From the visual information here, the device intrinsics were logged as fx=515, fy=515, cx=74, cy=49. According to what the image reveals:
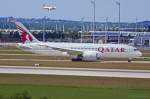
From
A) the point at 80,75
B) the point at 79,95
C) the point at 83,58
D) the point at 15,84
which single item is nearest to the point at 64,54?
the point at 83,58

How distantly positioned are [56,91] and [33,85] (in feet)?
12.8

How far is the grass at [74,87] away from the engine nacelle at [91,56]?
117 ft

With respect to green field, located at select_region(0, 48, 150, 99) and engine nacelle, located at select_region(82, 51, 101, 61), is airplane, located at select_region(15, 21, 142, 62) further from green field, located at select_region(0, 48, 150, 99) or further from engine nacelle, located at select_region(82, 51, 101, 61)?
green field, located at select_region(0, 48, 150, 99)

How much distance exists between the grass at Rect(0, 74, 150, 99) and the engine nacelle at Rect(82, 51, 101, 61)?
35.5 m

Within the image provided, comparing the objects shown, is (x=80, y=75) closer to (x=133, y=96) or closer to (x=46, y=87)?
(x=46, y=87)

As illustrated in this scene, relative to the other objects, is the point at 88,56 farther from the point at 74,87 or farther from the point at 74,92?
the point at 74,92

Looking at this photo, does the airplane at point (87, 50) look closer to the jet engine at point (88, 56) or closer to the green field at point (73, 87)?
the jet engine at point (88, 56)

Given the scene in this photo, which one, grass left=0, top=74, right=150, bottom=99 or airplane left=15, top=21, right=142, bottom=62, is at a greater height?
airplane left=15, top=21, right=142, bottom=62

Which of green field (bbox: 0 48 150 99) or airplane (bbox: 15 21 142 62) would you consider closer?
green field (bbox: 0 48 150 99)

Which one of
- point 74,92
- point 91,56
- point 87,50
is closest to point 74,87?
point 74,92

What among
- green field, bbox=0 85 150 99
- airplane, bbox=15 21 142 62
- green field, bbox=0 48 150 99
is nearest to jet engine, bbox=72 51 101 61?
airplane, bbox=15 21 142 62

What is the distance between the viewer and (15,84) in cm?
4206

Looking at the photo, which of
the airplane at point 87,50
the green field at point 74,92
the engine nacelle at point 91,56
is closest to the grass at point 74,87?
the green field at point 74,92

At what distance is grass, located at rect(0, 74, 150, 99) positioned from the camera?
118 ft
